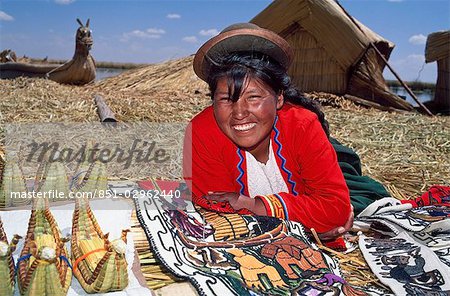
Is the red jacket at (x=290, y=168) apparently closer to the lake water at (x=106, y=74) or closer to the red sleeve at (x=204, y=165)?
the red sleeve at (x=204, y=165)

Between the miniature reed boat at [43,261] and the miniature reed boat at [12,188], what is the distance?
45cm

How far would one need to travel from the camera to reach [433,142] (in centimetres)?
436

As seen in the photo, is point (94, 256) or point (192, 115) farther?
point (192, 115)

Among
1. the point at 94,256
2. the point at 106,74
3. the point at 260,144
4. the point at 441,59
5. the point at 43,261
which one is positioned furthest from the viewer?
the point at 106,74

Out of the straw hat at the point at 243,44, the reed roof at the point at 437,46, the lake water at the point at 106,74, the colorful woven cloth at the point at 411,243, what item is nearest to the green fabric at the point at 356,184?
the colorful woven cloth at the point at 411,243

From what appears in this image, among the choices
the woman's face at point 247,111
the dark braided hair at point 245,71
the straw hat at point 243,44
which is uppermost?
the straw hat at point 243,44

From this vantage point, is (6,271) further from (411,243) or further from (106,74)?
(106,74)

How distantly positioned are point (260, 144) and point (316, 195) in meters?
0.32

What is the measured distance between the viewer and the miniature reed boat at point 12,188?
1.81 m

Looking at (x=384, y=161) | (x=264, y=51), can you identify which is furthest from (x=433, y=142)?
(x=264, y=51)

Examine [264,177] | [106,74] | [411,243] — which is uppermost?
[106,74]

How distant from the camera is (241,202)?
76.0 inches

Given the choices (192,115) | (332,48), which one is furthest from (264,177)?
(332,48)

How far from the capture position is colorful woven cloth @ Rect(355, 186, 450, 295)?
65.1 inches
